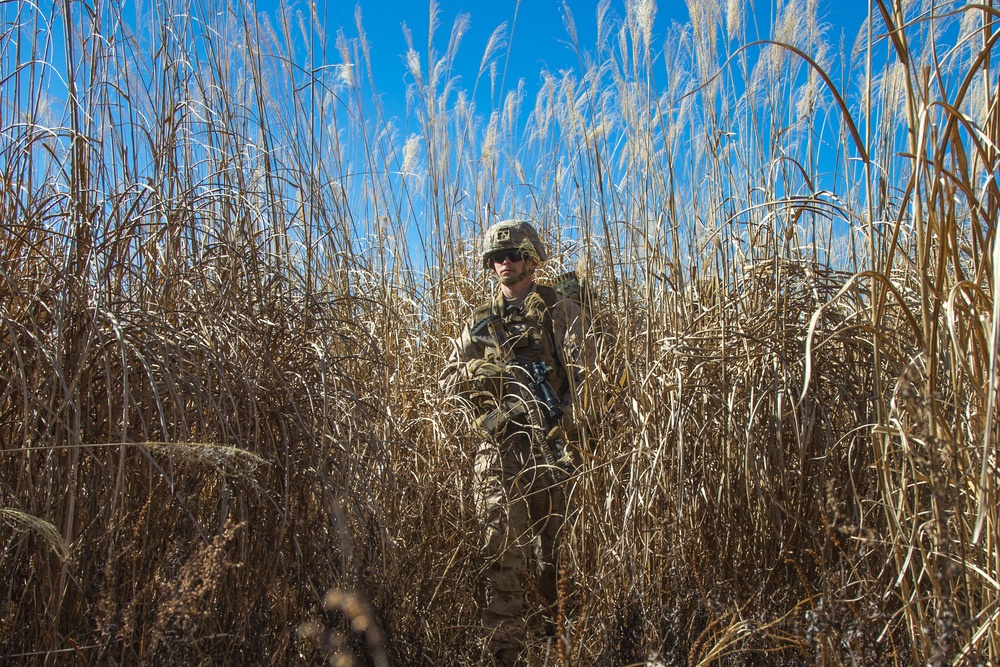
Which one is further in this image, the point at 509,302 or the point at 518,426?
the point at 509,302

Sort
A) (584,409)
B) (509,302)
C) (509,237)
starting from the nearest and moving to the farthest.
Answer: (584,409), (509,302), (509,237)

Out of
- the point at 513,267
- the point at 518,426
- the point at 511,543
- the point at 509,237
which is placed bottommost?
the point at 511,543

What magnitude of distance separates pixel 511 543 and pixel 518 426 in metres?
0.46

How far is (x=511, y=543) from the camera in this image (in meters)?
3.05

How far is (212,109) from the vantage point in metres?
2.21

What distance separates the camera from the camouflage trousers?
299cm

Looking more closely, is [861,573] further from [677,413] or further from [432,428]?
[432,428]

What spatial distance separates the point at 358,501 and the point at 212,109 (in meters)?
1.15

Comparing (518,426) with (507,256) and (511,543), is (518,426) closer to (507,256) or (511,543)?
(511,543)

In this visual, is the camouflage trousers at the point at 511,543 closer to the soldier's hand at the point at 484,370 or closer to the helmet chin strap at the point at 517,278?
the soldier's hand at the point at 484,370

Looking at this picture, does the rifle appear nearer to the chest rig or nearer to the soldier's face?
the chest rig

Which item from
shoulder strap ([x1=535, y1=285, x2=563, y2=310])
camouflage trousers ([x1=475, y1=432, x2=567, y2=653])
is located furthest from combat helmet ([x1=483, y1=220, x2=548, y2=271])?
camouflage trousers ([x1=475, y1=432, x2=567, y2=653])

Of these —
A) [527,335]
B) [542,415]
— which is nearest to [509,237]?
[527,335]

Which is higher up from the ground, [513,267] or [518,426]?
[513,267]
